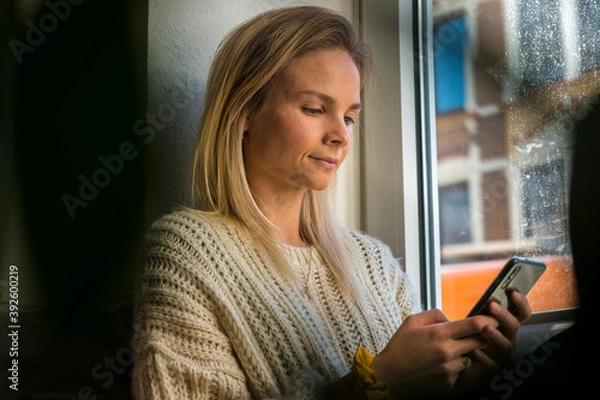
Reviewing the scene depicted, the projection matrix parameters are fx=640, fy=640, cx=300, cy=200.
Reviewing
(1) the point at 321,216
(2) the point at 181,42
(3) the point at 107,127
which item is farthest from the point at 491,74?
(3) the point at 107,127

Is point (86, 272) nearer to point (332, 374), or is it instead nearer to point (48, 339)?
point (48, 339)

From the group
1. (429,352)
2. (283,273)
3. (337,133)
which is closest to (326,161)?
(337,133)

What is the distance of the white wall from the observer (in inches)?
31.2

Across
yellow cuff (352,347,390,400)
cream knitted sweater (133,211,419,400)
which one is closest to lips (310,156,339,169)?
cream knitted sweater (133,211,419,400)

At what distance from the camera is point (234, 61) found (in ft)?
2.52

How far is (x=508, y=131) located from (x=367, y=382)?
492mm

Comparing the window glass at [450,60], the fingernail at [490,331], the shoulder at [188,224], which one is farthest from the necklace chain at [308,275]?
the window glass at [450,60]

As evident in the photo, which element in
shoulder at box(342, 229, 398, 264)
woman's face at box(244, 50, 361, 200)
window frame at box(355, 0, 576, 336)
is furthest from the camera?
window frame at box(355, 0, 576, 336)

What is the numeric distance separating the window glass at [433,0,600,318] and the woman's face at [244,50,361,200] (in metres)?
0.29

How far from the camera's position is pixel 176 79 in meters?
0.81

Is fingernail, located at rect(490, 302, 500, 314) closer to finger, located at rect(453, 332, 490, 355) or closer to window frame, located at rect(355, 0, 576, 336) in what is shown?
finger, located at rect(453, 332, 490, 355)

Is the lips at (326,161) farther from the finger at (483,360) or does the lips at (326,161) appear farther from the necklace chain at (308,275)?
the finger at (483,360)

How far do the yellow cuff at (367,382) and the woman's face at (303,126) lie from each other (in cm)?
21

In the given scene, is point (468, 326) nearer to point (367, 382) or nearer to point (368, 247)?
point (367, 382)
